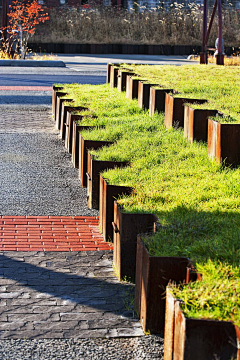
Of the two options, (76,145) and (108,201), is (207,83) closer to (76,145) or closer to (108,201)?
(76,145)

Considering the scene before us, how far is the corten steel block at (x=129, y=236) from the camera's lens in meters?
4.66

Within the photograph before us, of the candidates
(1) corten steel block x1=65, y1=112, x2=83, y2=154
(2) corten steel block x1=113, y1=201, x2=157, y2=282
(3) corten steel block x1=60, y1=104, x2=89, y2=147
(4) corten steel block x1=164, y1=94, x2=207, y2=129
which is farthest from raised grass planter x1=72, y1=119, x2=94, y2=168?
(2) corten steel block x1=113, y1=201, x2=157, y2=282

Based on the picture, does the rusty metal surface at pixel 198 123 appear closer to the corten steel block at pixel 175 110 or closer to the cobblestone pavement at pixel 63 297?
the corten steel block at pixel 175 110

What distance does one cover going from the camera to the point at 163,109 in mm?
9242

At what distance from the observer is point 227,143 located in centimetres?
623

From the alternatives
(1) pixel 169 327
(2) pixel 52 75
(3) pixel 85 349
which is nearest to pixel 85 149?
(3) pixel 85 349

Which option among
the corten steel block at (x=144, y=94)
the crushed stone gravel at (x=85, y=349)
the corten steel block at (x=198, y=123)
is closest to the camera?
the crushed stone gravel at (x=85, y=349)

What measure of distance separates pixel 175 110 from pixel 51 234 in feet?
9.88

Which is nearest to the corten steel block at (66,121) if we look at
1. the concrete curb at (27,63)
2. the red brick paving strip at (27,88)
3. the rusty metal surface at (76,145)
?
the rusty metal surface at (76,145)

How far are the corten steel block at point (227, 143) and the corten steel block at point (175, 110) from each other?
166 cm

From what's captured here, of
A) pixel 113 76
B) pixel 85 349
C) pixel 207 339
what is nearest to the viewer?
pixel 207 339

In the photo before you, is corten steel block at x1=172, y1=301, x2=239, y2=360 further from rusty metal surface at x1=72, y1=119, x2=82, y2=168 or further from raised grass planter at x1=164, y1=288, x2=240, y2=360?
rusty metal surface at x1=72, y1=119, x2=82, y2=168

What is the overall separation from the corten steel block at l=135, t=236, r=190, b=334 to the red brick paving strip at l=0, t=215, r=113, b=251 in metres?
1.61

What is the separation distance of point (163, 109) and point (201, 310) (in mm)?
6414
